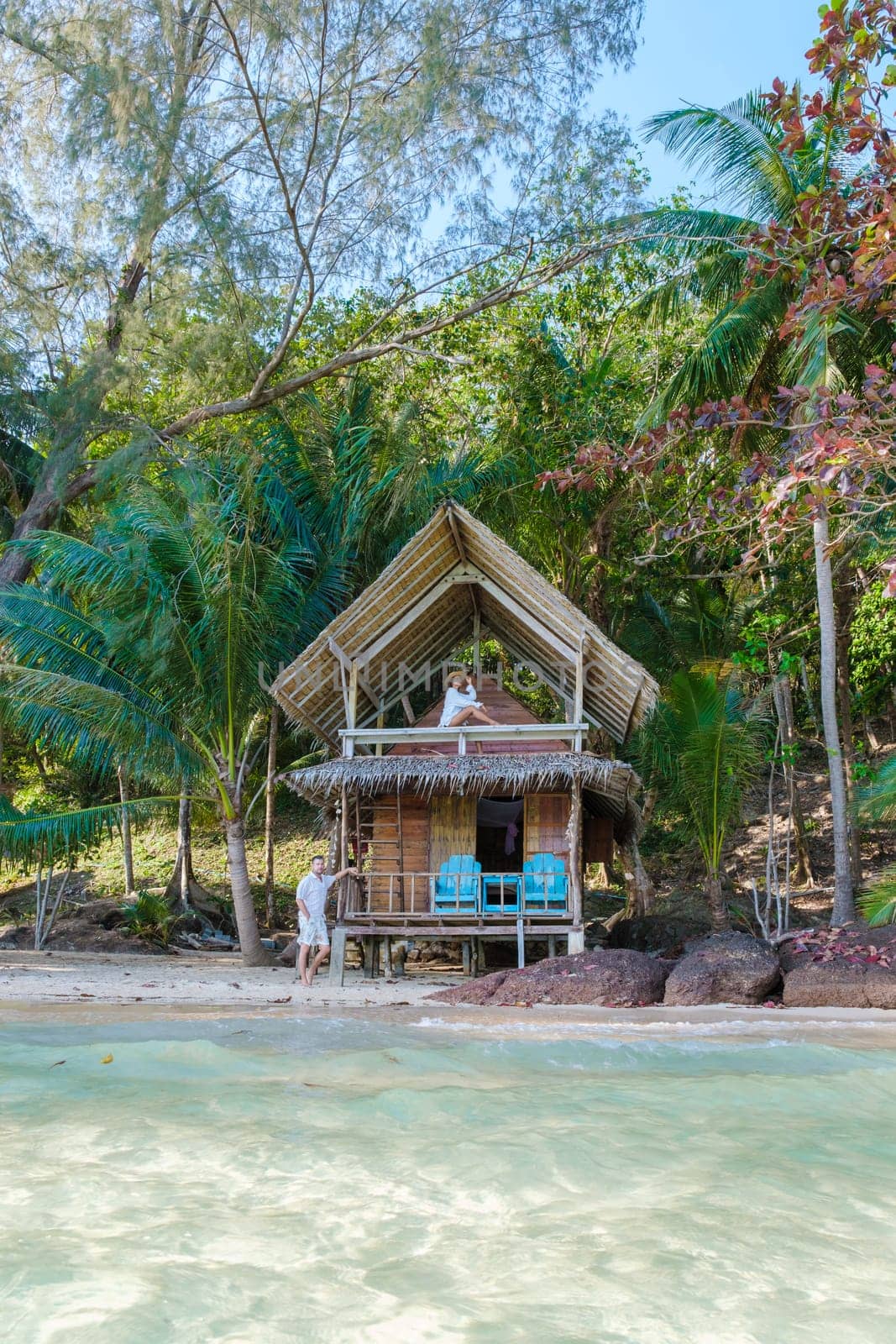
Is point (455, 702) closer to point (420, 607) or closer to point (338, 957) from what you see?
point (420, 607)

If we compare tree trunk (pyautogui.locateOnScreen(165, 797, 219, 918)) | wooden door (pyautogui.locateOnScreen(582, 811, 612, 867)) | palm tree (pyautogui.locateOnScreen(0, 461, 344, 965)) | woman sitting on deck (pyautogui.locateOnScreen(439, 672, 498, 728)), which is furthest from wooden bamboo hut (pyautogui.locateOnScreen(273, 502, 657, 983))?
tree trunk (pyautogui.locateOnScreen(165, 797, 219, 918))

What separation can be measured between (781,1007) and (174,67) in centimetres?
1446

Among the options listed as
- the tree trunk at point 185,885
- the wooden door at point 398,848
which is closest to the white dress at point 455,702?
the wooden door at point 398,848

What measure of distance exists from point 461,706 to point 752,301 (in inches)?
237

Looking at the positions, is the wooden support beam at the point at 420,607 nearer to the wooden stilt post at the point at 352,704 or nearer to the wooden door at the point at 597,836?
the wooden stilt post at the point at 352,704

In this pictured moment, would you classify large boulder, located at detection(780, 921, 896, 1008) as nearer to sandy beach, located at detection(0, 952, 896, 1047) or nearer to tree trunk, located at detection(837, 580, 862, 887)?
sandy beach, located at detection(0, 952, 896, 1047)

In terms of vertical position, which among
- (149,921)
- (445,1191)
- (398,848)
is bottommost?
(445,1191)

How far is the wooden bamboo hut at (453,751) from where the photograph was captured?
466 inches

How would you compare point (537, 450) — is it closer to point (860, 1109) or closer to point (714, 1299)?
point (860, 1109)

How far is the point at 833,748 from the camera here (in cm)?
1189

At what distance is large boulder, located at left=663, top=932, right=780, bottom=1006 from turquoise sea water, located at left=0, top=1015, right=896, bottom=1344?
6.36ft

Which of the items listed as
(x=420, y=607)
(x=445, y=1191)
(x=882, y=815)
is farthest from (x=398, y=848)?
(x=445, y=1191)

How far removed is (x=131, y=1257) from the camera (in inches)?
158

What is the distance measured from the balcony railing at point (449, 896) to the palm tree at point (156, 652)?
77.0 inches
